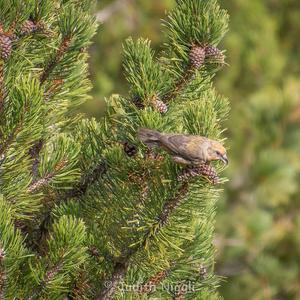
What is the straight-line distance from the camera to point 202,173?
1.52 meters

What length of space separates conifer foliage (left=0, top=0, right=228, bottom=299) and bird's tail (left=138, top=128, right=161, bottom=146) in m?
0.02

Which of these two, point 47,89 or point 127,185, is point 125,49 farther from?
point 127,185

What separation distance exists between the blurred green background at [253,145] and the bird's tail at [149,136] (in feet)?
6.90

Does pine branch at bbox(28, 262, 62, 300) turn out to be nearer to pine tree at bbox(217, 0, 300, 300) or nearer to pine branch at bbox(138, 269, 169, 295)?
pine branch at bbox(138, 269, 169, 295)

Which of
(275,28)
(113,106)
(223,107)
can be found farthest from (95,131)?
(275,28)

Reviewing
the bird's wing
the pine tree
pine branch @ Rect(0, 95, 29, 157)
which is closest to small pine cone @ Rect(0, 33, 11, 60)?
pine branch @ Rect(0, 95, 29, 157)

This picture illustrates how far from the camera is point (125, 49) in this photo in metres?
1.69

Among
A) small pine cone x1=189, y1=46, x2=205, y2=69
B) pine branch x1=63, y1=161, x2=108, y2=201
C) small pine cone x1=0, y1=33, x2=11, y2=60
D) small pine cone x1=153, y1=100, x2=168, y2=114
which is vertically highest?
small pine cone x1=189, y1=46, x2=205, y2=69

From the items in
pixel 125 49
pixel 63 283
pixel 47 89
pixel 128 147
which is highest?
pixel 125 49

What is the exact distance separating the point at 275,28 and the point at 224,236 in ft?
9.77

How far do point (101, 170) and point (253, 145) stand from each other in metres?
3.23

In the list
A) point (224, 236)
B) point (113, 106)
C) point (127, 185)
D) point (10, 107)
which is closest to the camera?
point (10, 107)

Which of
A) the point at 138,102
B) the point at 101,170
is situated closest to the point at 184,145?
the point at 138,102

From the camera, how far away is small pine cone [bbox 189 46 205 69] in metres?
1.66
